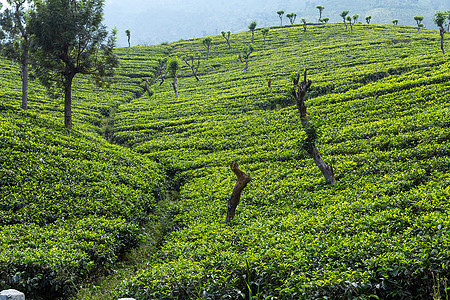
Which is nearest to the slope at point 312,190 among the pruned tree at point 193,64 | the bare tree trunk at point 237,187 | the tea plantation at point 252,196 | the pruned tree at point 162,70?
the tea plantation at point 252,196

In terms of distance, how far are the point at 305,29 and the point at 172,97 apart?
66091 mm

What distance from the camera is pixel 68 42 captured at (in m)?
26.2

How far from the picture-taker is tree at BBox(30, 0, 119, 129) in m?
25.3

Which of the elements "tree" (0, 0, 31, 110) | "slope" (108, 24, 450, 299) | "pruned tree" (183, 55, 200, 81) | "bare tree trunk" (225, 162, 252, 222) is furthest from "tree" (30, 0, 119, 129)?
"pruned tree" (183, 55, 200, 81)

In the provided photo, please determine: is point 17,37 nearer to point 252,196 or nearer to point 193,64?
point 252,196

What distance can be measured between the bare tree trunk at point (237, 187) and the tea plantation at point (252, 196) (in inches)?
18.4

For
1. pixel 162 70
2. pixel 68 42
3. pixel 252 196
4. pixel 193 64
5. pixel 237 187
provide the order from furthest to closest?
1. pixel 193 64
2. pixel 162 70
3. pixel 68 42
4. pixel 252 196
5. pixel 237 187

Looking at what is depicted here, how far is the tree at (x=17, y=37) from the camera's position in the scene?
92.5ft

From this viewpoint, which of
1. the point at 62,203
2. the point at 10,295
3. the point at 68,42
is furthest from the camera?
the point at 68,42

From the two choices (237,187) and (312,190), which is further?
(312,190)

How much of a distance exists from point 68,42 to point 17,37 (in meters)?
9.15

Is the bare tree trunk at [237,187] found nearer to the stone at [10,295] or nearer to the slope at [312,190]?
the slope at [312,190]

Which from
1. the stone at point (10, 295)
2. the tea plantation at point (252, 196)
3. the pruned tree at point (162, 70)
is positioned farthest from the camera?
the pruned tree at point (162, 70)

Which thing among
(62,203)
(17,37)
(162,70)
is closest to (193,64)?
(162,70)
